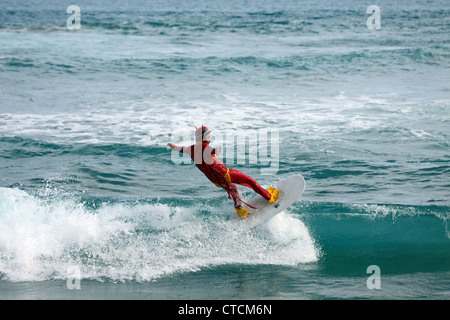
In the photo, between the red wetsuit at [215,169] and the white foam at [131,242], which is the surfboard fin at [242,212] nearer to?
the red wetsuit at [215,169]

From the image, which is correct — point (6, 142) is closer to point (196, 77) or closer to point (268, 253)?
point (268, 253)

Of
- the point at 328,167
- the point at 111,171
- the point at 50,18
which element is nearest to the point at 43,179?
the point at 111,171

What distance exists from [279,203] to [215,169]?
1.29 metres

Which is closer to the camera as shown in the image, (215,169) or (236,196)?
(215,169)

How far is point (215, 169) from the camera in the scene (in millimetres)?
8383

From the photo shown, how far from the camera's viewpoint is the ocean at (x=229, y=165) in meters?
7.86

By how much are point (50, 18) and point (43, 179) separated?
136ft

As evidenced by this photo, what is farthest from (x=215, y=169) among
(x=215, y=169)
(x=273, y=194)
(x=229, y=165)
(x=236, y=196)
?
(x=229, y=165)

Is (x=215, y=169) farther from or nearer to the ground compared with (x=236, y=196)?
farther from the ground

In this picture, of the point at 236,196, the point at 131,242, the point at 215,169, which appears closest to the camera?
the point at 215,169

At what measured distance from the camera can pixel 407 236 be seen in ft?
30.7

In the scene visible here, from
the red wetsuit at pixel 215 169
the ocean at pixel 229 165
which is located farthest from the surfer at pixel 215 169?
A: the ocean at pixel 229 165

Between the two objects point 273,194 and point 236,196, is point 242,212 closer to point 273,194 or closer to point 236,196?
point 236,196

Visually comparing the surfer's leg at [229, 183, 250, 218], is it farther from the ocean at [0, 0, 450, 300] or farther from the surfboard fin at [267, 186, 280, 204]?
the surfboard fin at [267, 186, 280, 204]
